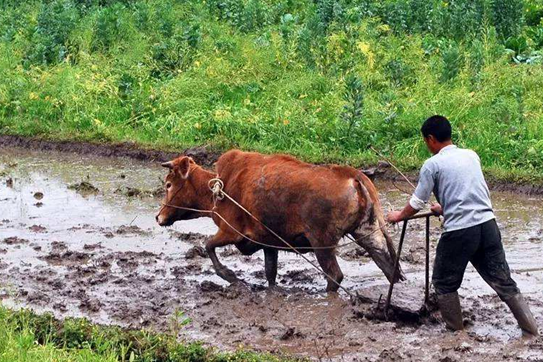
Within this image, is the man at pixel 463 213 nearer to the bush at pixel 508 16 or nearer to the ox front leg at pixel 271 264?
the ox front leg at pixel 271 264

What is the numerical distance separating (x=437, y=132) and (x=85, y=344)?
2938 millimetres

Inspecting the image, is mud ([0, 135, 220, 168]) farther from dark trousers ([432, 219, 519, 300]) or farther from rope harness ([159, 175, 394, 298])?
dark trousers ([432, 219, 519, 300])

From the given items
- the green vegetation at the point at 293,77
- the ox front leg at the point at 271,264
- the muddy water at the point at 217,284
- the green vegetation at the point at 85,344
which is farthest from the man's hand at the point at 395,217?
the green vegetation at the point at 293,77

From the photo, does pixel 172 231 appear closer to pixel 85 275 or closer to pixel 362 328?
pixel 85 275

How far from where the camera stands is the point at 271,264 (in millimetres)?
9445


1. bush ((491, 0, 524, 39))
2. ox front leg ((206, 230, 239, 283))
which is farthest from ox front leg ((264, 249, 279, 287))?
bush ((491, 0, 524, 39))

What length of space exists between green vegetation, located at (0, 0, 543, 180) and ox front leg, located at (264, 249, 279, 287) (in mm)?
4324

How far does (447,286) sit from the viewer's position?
7852 mm

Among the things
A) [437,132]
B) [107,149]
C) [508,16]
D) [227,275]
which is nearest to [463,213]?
[437,132]

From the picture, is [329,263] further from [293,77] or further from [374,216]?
[293,77]

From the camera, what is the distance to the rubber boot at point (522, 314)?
7.68m

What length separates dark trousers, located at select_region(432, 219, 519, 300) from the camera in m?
7.66

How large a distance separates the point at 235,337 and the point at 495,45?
31.6ft

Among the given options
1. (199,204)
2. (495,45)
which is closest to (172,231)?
(199,204)
